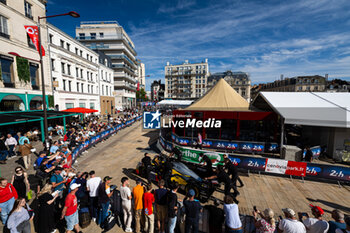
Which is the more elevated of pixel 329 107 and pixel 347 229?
pixel 329 107

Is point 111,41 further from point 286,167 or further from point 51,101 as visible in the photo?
point 286,167

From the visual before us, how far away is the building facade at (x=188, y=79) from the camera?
281 ft

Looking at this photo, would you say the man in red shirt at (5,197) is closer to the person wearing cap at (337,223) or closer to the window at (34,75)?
the person wearing cap at (337,223)

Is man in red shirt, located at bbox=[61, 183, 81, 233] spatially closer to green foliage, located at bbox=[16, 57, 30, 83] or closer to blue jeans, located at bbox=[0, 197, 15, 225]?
blue jeans, located at bbox=[0, 197, 15, 225]

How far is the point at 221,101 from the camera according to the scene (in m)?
17.9

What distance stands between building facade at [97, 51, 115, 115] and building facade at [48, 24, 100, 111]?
177 centimetres

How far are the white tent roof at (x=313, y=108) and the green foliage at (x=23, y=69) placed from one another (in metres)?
27.0

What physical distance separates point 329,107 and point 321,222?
13919mm

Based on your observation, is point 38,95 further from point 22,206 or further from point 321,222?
point 321,222

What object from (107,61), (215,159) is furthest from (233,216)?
(107,61)

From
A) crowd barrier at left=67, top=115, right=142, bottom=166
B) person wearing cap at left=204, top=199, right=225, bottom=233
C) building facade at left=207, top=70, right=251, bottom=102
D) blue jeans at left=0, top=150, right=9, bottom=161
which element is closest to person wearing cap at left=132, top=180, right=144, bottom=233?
person wearing cap at left=204, top=199, right=225, bottom=233

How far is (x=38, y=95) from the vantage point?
20.2m

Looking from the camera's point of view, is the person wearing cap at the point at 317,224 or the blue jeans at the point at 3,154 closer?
the person wearing cap at the point at 317,224

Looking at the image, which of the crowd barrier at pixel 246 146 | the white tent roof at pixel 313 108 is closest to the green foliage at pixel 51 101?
the crowd barrier at pixel 246 146
